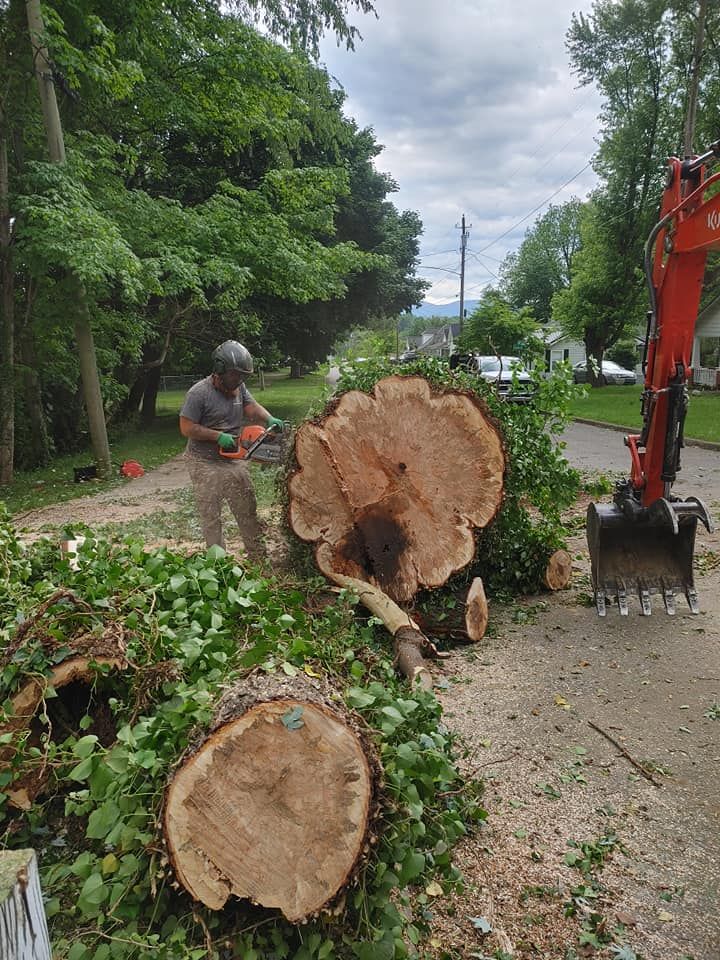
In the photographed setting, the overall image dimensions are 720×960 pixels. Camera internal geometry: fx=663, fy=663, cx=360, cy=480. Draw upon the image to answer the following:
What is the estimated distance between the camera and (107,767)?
1956 millimetres

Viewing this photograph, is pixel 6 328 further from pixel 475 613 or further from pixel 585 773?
pixel 585 773

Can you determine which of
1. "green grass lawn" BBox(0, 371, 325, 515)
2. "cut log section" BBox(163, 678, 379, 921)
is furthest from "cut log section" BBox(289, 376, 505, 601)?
"cut log section" BBox(163, 678, 379, 921)

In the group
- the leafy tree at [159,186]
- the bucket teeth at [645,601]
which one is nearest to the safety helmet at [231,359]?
the bucket teeth at [645,601]

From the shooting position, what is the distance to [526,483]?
5.27 metres

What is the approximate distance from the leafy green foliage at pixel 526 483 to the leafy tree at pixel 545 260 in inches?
2367

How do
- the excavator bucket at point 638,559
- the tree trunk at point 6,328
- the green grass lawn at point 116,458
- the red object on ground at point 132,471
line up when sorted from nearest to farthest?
the excavator bucket at point 638,559 → the green grass lawn at point 116,458 → the tree trunk at point 6,328 → the red object on ground at point 132,471

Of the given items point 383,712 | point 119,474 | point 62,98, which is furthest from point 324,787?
point 62,98

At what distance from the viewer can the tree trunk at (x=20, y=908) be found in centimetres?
98

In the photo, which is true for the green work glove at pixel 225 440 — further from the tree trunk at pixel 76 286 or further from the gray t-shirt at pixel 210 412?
the tree trunk at pixel 76 286

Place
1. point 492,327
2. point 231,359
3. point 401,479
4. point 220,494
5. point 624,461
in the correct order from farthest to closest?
point 492,327 < point 624,461 < point 220,494 < point 231,359 < point 401,479

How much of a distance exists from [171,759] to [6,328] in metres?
10.5

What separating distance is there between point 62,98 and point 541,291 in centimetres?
5896

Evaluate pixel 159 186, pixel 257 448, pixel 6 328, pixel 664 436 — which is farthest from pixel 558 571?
pixel 159 186

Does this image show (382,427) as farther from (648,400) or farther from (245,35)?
(245,35)
